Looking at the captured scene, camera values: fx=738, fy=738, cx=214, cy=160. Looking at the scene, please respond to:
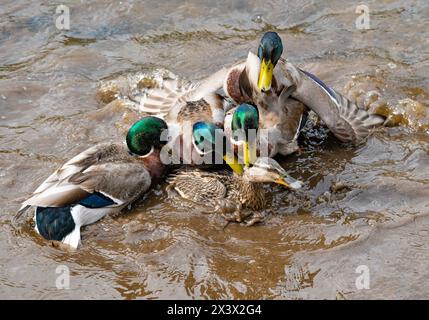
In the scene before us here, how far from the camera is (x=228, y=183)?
5191mm

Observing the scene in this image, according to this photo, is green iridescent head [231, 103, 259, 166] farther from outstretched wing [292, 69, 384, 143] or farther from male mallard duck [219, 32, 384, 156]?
outstretched wing [292, 69, 384, 143]

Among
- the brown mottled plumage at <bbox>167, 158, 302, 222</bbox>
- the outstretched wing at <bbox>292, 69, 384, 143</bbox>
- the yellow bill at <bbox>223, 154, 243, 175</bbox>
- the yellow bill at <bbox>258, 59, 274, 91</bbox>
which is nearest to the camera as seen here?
the brown mottled plumage at <bbox>167, 158, 302, 222</bbox>

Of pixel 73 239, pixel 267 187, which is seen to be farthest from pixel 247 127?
pixel 73 239

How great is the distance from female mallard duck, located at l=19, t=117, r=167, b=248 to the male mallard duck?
0.85 m

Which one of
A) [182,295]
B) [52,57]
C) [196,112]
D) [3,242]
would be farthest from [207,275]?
[52,57]

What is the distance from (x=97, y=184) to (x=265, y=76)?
5.24 feet

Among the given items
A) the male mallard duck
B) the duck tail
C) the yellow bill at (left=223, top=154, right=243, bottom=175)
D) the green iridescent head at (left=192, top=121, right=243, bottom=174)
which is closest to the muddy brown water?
the duck tail

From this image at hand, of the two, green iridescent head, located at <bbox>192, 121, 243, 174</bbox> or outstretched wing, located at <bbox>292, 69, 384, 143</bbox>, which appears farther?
outstretched wing, located at <bbox>292, 69, 384, 143</bbox>

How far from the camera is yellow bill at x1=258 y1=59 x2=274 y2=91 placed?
568 cm

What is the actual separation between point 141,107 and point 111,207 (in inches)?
61.1

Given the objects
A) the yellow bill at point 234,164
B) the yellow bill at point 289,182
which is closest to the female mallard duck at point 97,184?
the yellow bill at point 234,164

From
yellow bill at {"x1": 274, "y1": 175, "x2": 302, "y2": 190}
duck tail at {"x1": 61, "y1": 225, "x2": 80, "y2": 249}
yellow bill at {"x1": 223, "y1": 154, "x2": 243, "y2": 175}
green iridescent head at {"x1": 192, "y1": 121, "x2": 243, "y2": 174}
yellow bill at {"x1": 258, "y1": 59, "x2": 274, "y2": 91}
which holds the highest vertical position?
yellow bill at {"x1": 258, "y1": 59, "x2": 274, "y2": 91}

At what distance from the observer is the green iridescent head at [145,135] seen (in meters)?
5.37
